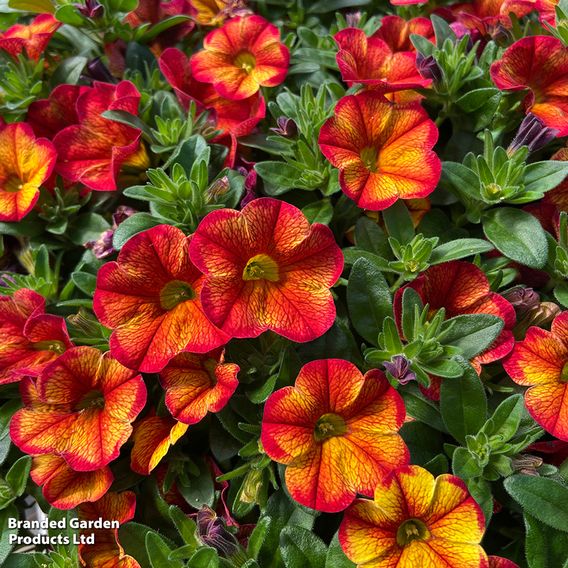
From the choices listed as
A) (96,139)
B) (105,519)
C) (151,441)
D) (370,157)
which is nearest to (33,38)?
(96,139)

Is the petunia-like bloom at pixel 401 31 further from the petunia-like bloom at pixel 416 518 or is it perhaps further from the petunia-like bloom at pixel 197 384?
the petunia-like bloom at pixel 416 518

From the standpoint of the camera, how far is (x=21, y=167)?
56.4 inches

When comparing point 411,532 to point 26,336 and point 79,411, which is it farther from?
point 26,336

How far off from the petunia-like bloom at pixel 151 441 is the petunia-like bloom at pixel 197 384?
4cm

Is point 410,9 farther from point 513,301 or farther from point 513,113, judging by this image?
point 513,301

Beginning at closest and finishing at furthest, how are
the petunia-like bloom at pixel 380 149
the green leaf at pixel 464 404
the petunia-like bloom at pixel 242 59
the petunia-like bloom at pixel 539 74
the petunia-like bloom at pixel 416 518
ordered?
1. the petunia-like bloom at pixel 416 518
2. the green leaf at pixel 464 404
3. the petunia-like bloom at pixel 380 149
4. the petunia-like bloom at pixel 539 74
5. the petunia-like bloom at pixel 242 59

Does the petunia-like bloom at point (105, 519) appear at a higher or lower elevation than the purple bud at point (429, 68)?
lower

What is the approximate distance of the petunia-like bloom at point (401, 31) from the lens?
1.51 meters

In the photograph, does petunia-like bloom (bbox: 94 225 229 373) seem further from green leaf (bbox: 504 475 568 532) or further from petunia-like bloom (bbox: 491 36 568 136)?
petunia-like bloom (bbox: 491 36 568 136)

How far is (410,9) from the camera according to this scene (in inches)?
64.5

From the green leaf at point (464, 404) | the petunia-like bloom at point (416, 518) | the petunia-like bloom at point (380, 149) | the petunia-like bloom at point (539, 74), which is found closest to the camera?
the petunia-like bloom at point (416, 518)

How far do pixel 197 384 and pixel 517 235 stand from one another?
0.66m

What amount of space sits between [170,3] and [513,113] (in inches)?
37.6

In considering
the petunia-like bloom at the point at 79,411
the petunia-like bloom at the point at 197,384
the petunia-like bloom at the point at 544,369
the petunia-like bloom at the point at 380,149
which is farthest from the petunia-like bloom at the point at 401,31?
the petunia-like bloom at the point at 79,411
